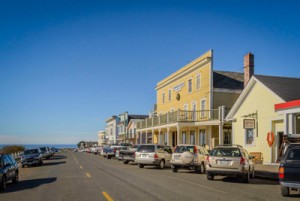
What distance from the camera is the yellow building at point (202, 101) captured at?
102 ft

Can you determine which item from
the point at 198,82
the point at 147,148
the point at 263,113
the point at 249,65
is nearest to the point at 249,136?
the point at 263,113

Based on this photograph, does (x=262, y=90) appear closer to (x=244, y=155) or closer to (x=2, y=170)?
(x=244, y=155)

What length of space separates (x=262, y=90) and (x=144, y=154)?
9.17 m

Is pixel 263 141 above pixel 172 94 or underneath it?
underneath

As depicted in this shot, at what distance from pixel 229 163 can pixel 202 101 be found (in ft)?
60.4

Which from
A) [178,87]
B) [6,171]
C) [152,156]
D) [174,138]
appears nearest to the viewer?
[6,171]

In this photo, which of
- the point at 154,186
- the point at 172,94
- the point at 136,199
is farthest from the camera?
the point at 172,94

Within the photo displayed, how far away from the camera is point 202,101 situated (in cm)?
3331

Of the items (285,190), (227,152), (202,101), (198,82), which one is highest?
(198,82)

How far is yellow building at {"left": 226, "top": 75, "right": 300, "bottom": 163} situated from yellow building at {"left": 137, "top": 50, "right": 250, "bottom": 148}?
7.96 feet

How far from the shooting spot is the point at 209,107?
31688 millimetres

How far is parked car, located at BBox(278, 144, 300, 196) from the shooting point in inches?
414

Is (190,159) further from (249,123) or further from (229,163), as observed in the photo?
(249,123)

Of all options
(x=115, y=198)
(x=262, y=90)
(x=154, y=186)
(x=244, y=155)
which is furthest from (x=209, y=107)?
(x=115, y=198)
